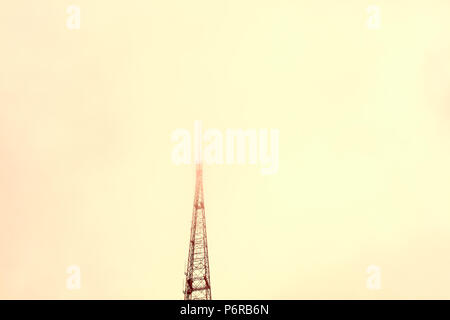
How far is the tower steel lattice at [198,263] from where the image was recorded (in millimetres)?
59219

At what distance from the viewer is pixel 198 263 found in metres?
60.1

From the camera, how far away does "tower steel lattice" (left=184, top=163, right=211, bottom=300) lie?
5922cm
